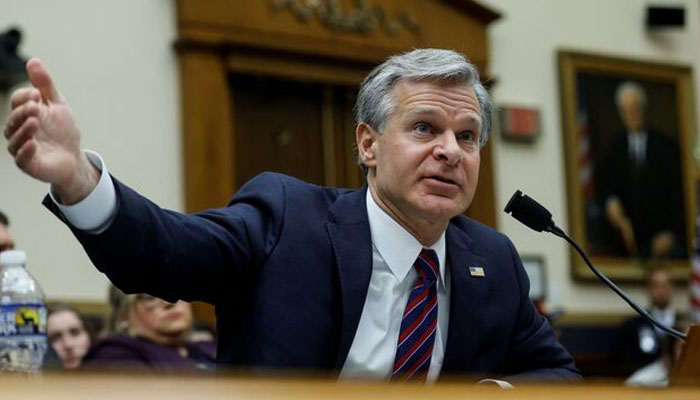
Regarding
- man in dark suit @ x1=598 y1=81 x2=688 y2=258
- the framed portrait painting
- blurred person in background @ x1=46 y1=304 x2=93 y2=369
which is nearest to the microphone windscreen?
blurred person in background @ x1=46 y1=304 x2=93 y2=369

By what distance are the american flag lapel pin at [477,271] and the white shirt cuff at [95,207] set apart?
3.07 feet

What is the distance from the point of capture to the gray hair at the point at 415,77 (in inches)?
106

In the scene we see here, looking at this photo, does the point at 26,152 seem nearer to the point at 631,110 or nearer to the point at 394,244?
the point at 394,244

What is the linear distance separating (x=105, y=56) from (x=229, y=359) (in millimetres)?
4839

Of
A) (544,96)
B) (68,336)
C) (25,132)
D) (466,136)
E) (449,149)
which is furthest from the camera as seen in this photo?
(544,96)

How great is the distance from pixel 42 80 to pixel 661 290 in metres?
7.07

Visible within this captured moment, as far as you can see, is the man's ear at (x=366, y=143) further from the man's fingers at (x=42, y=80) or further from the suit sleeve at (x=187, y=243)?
the man's fingers at (x=42, y=80)

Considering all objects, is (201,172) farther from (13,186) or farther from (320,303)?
(320,303)

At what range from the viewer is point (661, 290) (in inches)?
334

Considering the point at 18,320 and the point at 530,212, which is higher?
the point at 530,212

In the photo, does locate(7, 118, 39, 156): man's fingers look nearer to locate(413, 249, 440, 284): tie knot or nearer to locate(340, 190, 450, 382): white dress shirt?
locate(340, 190, 450, 382): white dress shirt

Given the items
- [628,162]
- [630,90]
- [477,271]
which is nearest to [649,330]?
[628,162]

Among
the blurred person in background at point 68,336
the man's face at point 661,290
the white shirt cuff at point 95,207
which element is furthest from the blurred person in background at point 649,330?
the white shirt cuff at point 95,207

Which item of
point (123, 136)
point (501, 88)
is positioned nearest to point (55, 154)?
point (123, 136)
